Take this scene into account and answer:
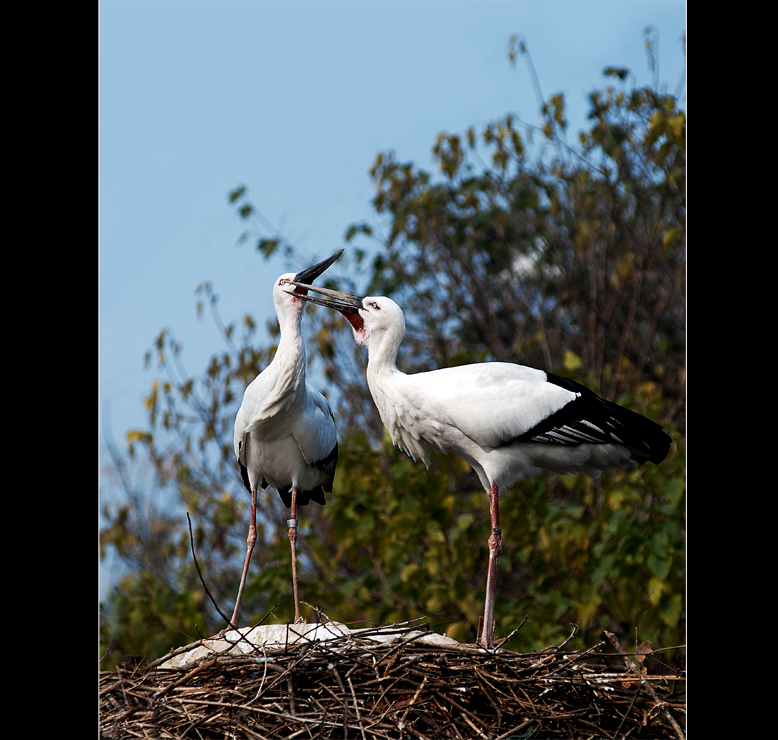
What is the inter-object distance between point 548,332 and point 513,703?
4423 millimetres

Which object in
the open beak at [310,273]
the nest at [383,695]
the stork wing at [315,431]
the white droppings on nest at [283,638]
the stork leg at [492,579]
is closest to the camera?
the nest at [383,695]

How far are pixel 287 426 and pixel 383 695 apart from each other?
1.28 metres

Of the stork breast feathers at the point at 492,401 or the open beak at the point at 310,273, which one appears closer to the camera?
the stork breast feathers at the point at 492,401

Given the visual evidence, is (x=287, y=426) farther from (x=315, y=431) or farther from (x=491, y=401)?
(x=491, y=401)

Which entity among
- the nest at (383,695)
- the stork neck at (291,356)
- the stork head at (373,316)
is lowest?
the nest at (383,695)

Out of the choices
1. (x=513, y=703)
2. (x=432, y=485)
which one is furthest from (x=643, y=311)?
(x=513, y=703)

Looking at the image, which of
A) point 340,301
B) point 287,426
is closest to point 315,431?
point 287,426

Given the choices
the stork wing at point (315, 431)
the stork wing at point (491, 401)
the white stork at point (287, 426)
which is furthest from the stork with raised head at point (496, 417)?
the stork wing at point (315, 431)

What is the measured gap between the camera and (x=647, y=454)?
3.54 m

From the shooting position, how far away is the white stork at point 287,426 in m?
3.61

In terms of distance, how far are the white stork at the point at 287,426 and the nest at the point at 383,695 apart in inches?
25.4

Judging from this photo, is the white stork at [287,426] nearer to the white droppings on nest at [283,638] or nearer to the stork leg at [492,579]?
the white droppings on nest at [283,638]
